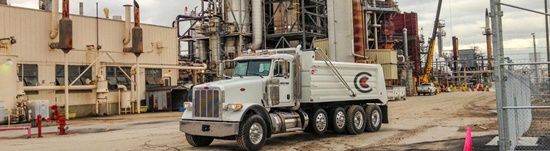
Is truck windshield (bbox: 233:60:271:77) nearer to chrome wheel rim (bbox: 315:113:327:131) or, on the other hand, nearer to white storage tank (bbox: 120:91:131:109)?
chrome wheel rim (bbox: 315:113:327:131)

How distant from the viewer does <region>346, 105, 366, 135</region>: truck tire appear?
663 inches

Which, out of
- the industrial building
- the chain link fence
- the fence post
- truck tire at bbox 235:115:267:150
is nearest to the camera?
the fence post

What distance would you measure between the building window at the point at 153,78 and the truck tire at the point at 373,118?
24376 mm

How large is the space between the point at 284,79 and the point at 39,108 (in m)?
19.7

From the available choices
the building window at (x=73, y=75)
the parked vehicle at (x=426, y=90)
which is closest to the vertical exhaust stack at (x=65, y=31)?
the building window at (x=73, y=75)

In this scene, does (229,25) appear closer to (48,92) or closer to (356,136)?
(48,92)

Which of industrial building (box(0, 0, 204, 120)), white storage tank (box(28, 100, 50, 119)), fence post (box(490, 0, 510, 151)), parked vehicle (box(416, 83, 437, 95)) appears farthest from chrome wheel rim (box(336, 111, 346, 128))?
parked vehicle (box(416, 83, 437, 95))

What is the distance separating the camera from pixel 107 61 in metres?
35.6

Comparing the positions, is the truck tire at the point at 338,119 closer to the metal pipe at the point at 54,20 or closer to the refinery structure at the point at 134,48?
the refinery structure at the point at 134,48

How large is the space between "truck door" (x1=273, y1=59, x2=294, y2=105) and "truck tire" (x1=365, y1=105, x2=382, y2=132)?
402 cm

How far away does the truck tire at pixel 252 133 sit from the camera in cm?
1271

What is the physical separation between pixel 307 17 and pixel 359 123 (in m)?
38.8

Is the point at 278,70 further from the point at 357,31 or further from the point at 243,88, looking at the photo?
the point at 357,31

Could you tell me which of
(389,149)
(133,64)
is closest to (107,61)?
(133,64)
